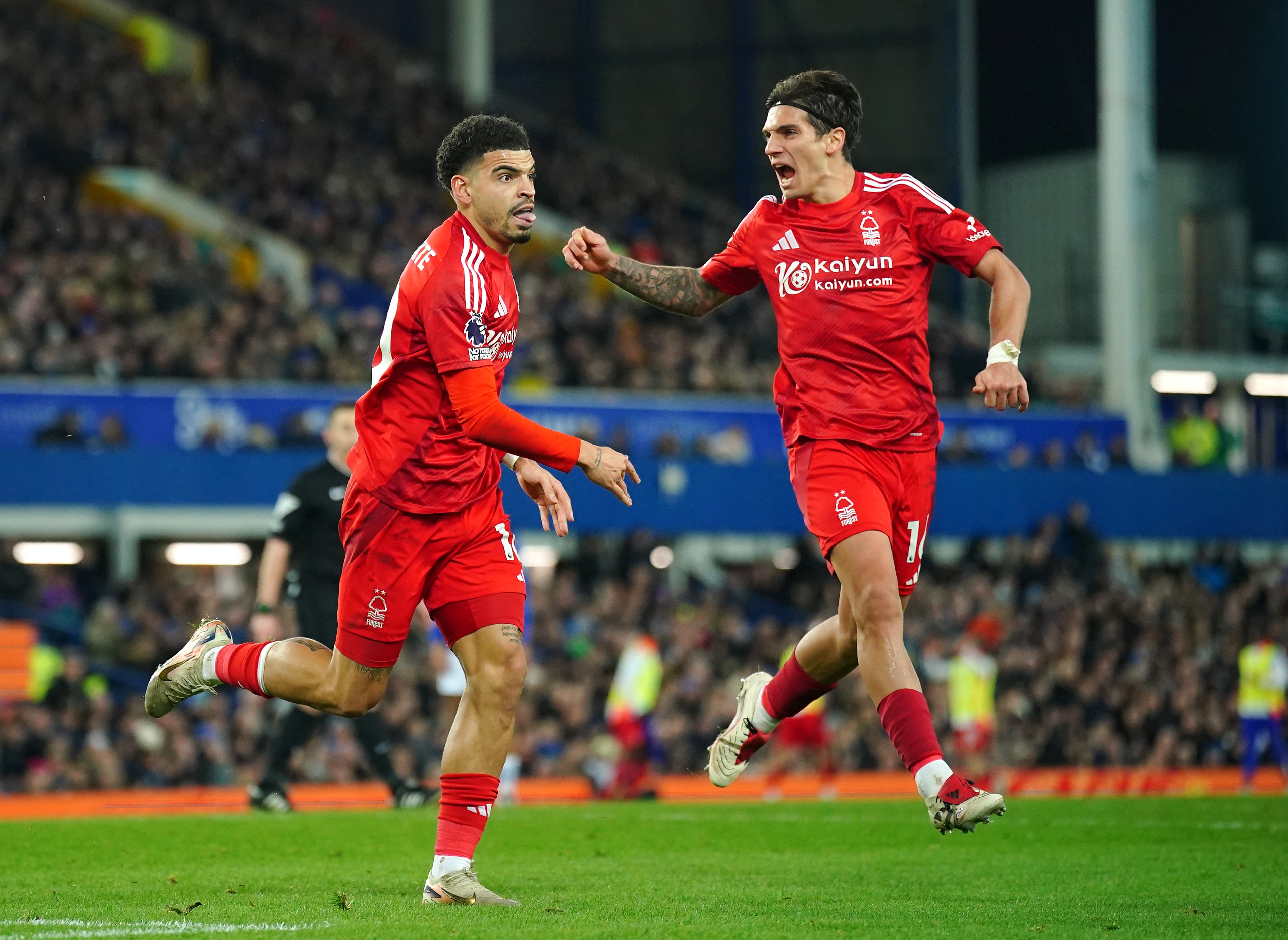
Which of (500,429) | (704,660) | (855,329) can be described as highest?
(855,329)

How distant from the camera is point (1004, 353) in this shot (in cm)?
635

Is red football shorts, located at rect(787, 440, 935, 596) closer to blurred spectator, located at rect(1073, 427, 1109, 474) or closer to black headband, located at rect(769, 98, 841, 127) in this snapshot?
black headband, located at rect(769, 98, 841, 127)

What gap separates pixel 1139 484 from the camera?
2581 centimetres

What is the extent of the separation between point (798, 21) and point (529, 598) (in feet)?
70.8

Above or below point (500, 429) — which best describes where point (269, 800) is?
below

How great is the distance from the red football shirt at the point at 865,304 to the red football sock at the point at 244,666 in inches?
84.0

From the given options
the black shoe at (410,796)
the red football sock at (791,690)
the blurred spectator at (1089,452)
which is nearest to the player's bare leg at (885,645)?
the red football sock at (791,690)

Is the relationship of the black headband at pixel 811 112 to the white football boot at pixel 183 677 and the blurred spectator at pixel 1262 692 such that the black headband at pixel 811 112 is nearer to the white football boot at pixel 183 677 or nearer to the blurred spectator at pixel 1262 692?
the white football boot at pixel 183 677

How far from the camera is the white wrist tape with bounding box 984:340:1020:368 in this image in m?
6.32

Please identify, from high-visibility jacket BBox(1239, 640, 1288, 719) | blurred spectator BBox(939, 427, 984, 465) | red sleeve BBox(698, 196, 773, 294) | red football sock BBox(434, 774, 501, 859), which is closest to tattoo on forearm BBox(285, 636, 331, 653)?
red football sock BBox(434, 774, 501, 859)

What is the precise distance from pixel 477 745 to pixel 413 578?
2.00ft

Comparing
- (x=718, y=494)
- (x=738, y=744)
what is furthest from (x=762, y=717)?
(x=718, y=494)

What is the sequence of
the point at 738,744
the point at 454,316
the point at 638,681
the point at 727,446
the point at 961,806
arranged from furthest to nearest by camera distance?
1. the point at 727,446
2. the point at 638,681
3. the point at 738,744
4. the point at 454,316
5. the point at 961,806

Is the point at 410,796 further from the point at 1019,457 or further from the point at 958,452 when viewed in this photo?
the point at 1019,457
